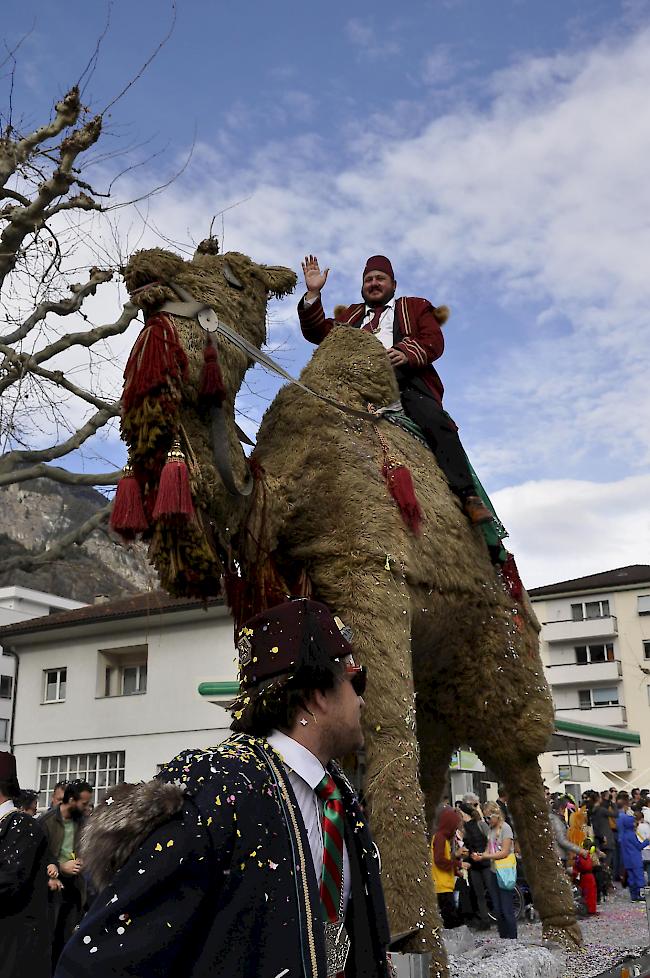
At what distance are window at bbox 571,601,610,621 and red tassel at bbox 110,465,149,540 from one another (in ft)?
142

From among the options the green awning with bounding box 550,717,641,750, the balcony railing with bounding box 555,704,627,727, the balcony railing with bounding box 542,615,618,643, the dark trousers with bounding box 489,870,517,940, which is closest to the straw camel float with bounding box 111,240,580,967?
the dark trousers with bounding box 489,870,517,940

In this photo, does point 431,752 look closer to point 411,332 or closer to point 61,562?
point 411,332

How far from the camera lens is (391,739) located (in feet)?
14.5

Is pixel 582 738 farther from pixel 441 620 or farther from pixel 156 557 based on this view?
pixel 156 557

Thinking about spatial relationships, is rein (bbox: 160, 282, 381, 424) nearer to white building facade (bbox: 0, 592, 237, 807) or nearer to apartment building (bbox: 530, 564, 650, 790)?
white building facade (bbox: 0, 592, 237, 807)

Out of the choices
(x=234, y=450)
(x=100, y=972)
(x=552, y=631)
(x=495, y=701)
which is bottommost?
(x=100, y=972)

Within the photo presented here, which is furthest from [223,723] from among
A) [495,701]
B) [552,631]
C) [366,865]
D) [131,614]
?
[552,631]

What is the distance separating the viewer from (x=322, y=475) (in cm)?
485

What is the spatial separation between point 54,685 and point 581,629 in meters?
27.0

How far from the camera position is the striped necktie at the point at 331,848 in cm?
209

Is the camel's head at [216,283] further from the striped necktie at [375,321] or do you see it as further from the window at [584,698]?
the window at [584,698]

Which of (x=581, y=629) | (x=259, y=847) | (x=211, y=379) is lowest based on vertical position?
(x=259, y=847)

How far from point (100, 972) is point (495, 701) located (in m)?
4.23

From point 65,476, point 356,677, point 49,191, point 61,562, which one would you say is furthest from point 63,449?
point 61,562
